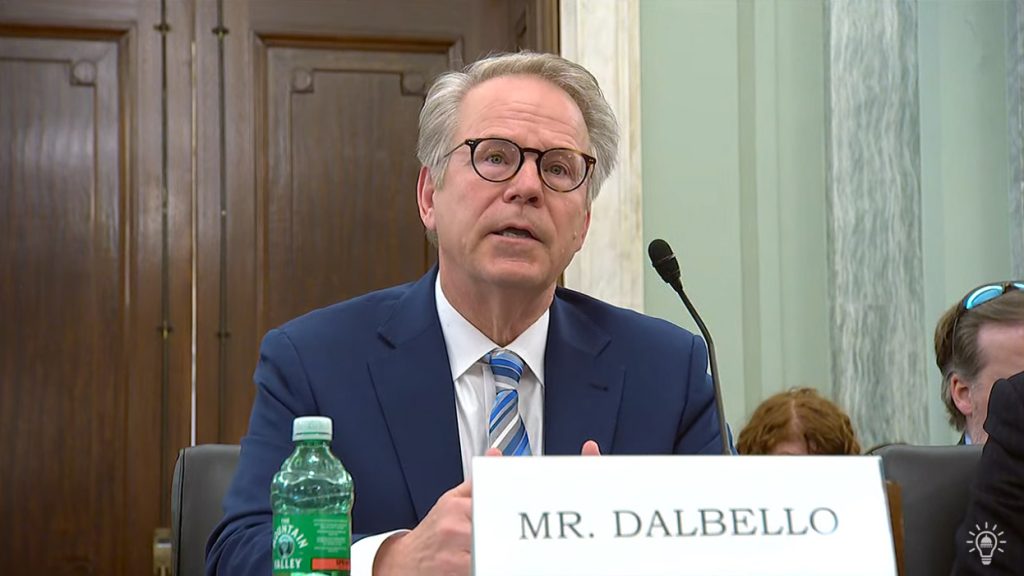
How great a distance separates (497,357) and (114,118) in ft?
8.00

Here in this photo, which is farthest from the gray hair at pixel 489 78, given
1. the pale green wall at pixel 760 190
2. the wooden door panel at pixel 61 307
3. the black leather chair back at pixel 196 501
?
the wooden door panel at pixel 61 307

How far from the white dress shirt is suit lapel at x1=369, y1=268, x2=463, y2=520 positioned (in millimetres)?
27

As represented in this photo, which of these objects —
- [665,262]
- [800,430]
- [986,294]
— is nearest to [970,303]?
[986,294]

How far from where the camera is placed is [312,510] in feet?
4.05

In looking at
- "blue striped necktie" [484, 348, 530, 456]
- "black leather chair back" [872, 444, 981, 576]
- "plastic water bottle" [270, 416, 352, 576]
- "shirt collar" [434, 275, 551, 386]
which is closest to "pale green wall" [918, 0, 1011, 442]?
"black leather chair back" [872, 444, 981, 576]

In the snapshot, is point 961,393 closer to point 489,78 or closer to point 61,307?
point 489,78

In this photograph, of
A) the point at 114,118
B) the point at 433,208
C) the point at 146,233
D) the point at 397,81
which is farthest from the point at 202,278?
the point at 433,208

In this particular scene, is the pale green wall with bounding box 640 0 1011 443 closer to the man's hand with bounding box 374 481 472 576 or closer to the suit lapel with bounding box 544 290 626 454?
the suit lapel with bounding box 544 290 626 454

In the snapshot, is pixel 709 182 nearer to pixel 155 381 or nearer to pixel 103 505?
pixel 155 381

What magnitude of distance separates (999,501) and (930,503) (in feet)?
0.48

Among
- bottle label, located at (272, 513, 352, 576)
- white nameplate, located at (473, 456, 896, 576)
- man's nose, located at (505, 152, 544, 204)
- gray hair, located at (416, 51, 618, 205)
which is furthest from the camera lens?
gray hair, located at (416, 51, 618, 205)

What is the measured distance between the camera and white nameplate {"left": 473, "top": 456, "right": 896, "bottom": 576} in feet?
3.45

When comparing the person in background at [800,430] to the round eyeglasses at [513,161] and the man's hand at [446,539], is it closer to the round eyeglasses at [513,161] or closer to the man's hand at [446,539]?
the round eyeglasses at [513,161]

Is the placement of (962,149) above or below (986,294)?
above
